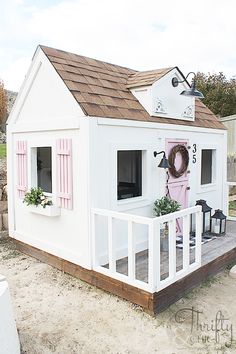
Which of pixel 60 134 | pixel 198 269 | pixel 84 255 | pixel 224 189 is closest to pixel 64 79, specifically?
pixel 60 134

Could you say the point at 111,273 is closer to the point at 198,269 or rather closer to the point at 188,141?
the point at 198,269

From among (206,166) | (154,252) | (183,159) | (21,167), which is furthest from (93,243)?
(206,166)

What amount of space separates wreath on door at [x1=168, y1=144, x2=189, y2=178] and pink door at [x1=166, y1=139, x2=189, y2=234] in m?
0.04

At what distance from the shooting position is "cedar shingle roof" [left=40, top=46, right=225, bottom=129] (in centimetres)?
449

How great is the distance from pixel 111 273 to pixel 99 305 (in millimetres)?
429

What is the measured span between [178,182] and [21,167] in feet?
9.66

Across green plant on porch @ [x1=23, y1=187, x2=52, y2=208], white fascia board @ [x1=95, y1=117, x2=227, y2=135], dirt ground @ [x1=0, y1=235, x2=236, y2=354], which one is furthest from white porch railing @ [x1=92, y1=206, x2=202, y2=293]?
white fascia board @ [x1=95, y1=117, x2=227, y2=135]

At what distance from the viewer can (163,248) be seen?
5035mm

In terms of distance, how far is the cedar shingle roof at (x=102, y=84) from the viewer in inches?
177

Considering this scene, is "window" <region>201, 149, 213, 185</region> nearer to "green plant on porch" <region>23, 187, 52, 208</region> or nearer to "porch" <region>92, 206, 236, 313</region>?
"porch" <region>92, 206, 236, 313</region>

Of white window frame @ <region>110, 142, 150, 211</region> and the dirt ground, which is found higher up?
white window frame @ <region>110, 142, 150, 211</region>

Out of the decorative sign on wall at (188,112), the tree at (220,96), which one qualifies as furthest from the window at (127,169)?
the tree at (220,96)

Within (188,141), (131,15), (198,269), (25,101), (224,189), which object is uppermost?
(131,15)

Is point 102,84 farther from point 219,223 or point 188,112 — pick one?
point 219,223
